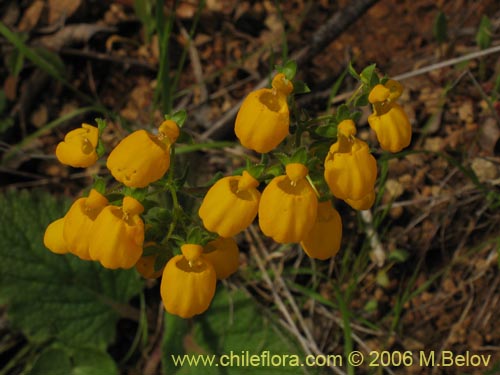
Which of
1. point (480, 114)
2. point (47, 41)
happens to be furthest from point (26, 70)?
point (480, 114)

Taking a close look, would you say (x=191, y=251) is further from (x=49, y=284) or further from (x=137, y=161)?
(x=49, y=284)

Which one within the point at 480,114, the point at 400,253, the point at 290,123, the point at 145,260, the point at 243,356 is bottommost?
the point at 243,356

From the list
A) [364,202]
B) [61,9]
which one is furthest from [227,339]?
[61,9]

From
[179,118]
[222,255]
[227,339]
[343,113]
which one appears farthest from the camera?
[227,339]

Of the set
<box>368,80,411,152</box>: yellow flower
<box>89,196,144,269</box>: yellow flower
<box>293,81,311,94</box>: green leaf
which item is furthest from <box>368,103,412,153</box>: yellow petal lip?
<box>89,196,144,269</box>: yellow flower

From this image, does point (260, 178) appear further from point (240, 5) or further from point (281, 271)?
point (240, 5)

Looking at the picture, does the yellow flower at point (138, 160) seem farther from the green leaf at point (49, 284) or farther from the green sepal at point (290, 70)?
the green leaf at point (49, 284)
